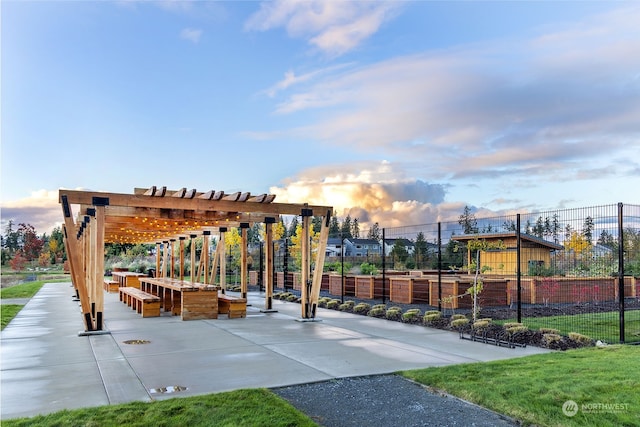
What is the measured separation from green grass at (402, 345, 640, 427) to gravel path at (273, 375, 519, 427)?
24 cm

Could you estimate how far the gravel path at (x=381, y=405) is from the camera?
4254 mm

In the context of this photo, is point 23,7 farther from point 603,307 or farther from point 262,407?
point 603,307

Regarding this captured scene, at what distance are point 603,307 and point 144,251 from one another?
4085cm

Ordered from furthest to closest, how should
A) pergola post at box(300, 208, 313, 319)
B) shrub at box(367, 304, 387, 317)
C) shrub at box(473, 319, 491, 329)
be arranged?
shrub at box(367, 304, 387, 317)
pergola post at box(300, 208, 313, 319)
shrub at box(473, 319, 491, 329)

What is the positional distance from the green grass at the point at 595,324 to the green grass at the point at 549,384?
216 cm

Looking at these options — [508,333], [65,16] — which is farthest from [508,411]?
[65,16]

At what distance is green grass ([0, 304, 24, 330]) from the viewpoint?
11.4 metres

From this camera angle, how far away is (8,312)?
42.8 ft

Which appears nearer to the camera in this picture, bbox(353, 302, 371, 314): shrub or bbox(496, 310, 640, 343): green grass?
bbox(496, 310, 640, 343): green grass

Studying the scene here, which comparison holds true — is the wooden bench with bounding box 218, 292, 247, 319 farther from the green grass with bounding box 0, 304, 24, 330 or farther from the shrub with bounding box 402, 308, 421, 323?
the green grass with bounding box 0, 304, 24, 330

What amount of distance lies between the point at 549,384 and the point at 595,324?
6.43 m

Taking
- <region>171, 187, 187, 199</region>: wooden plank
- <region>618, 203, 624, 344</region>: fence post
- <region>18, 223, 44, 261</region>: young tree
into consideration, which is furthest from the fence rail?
<region>18, 223, 44, 261</region>: young tree

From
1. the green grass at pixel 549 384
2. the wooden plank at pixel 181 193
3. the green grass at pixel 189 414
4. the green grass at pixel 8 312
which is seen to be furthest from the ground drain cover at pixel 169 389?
the green grass at pixel 8 312

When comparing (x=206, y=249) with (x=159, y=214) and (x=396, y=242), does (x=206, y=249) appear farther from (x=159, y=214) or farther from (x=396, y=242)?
(x=396, y=242)
